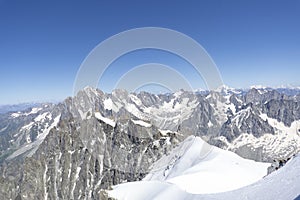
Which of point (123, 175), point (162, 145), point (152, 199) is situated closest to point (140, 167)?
point (123, 175)

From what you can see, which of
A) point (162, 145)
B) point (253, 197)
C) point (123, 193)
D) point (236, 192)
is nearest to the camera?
point (253, 197)

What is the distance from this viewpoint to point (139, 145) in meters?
199

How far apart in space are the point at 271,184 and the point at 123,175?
17501 cm

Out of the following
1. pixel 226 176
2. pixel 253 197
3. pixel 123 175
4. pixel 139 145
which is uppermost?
pixel 253 197

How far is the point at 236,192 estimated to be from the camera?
2794 cm

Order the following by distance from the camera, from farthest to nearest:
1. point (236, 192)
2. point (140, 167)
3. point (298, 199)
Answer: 1. point (140, 167)
2. point (236, 192)
3. point (298, 199)

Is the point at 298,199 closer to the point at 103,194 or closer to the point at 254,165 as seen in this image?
the point at 103,194

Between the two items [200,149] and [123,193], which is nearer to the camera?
[123,193]

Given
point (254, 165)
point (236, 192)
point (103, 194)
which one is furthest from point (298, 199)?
point (254, 165)

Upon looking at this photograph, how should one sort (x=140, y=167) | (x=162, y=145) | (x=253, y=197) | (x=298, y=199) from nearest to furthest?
1. (x=298, y=199)
2. (x=253, y=197)
3. (x=162, y=145)
4. (x=140, y=167)

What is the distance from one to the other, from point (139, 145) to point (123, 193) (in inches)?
6042

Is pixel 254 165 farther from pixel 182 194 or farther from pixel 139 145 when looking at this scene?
pixel 139 145

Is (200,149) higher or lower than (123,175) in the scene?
higher

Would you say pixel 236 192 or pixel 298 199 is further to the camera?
pixel 236 192
